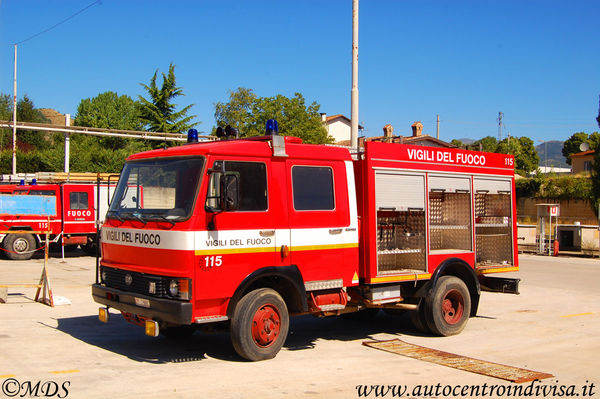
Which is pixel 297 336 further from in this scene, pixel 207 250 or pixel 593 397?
pixel 593 397

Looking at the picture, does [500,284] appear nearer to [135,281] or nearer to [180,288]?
[180,288]

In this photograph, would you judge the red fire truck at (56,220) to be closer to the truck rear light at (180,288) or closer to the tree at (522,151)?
the truck rear light at (180,288)

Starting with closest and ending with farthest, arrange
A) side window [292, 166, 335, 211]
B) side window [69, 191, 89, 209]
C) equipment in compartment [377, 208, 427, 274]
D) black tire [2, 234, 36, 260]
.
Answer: side window [292, 166, 335, 211], equipment in compartment [377, 208, 427, 274], black tire [2, 234, 36, 260], side window [69, 191, 89, 209]

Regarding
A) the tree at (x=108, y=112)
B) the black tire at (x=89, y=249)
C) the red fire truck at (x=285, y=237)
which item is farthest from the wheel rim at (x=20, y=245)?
the tree at (x=108, y=112)

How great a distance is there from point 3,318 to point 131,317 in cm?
349

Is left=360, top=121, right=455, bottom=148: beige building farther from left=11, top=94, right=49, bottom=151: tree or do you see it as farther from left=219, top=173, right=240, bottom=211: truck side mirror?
left=11, top=94, right=49, bottom=151: tree

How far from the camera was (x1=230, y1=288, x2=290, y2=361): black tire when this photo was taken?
743cm

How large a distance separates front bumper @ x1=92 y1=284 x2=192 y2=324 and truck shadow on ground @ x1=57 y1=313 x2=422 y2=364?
717mm

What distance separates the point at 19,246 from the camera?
69.1ft

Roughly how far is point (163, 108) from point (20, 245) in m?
18.3

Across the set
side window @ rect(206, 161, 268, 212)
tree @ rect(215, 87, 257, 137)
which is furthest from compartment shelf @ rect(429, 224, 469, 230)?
tree @ rect(215, 87, 257, 137)

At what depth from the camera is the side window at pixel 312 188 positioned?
8258mm

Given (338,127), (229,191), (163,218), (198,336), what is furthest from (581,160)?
(163,218)

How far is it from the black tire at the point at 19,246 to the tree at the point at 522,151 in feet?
203
